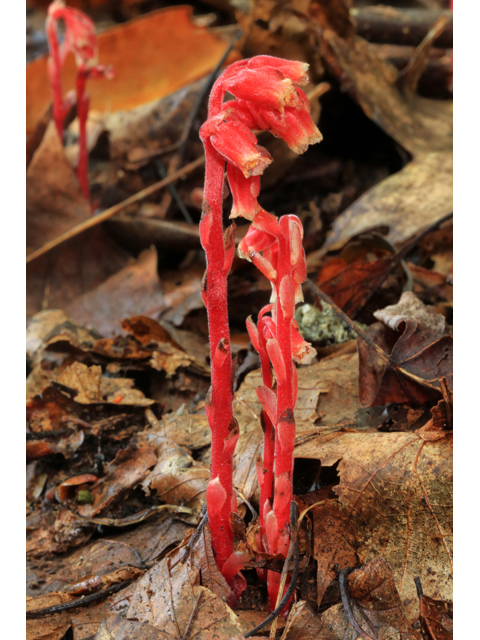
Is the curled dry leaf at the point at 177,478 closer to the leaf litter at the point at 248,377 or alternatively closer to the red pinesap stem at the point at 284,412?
the leaf litter at the point at 248,377

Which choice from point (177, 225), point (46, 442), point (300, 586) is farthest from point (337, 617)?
point (177, 225)

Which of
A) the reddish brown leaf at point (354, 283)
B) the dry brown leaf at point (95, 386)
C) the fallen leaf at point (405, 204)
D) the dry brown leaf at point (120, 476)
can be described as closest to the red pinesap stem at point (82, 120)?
the fallen leaf at point (405, 204)

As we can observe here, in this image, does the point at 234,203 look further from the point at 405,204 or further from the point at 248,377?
the point at 405,204

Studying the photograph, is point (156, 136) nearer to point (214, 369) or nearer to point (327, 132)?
point (327, 132)

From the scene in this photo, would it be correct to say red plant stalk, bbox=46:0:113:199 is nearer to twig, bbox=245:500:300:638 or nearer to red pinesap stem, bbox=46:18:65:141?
red pinesap stem, bbox=46:18:65:141

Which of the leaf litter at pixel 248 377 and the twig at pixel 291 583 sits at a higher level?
the twig at pixel 291 583
